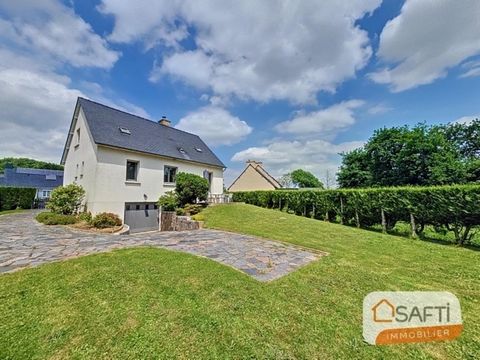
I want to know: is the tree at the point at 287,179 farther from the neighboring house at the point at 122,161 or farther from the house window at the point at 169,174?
the house window at the point at 169,174

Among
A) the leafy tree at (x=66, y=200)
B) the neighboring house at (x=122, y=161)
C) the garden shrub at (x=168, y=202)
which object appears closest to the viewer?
the leafy tree at (x=66, y=200)

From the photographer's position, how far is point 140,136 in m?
16.1

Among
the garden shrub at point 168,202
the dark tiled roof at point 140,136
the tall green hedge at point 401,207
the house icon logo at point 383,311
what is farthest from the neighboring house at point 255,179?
the house icon logo at point 383,311

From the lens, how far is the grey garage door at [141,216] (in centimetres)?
1411

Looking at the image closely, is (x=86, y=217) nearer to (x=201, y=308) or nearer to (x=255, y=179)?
(x=201, y=308)

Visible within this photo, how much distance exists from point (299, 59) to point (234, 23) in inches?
142

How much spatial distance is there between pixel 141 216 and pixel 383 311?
14521mm

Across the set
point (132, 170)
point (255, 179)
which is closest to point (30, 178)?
point (132, 170)

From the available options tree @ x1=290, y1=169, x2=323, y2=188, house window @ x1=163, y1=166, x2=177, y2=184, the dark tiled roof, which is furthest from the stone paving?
tree @ x1=290, y1=169, x2=323, y2=188

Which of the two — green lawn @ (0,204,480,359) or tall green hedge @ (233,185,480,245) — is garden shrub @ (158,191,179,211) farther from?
green lawn @ (0,204,480,359)

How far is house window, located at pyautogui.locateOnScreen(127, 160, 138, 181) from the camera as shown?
14242 millimetres

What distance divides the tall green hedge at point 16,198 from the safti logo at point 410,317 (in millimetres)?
27122

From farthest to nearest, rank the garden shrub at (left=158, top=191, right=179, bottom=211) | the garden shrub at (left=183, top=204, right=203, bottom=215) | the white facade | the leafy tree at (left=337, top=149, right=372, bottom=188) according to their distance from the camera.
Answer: the leafy tree at (left=337, top=149, right=372, bottom=188)
the garden shrub at (left=158, top=191, right=179, bottom=211)
the garden shrub at (left=183, top=204, right=203, bottom=215)
the white facade

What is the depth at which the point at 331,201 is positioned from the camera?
1407cm
